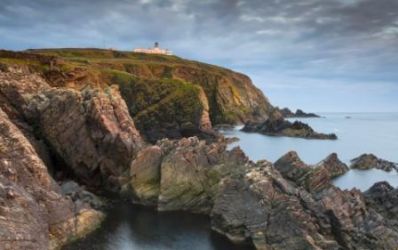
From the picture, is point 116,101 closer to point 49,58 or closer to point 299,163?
point 299,163

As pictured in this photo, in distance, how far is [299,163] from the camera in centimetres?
7569

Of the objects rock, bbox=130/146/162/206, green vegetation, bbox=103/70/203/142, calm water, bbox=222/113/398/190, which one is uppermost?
green vegetation, bbox=103/70/203/142

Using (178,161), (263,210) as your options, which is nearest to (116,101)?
(178,161)

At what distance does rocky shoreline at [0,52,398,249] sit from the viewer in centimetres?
5091

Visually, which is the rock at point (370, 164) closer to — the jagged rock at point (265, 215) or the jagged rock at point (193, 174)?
the jagged rock at point (193, 174)

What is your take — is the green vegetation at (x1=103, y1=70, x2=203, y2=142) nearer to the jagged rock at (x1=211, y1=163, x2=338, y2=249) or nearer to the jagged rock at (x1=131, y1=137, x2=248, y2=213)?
the jagged rock at (x1=131, y1=137, x2=248, y2=213)

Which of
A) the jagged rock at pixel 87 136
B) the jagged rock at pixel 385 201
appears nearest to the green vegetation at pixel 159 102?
the jagged rock at pixel 87 136

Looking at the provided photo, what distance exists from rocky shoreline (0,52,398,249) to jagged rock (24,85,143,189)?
0.54 feet

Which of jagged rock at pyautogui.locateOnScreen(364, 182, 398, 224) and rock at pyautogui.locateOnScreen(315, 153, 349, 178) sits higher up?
jagged rock at pyautogui.locateOnScreen(364, 182, 398, 224)

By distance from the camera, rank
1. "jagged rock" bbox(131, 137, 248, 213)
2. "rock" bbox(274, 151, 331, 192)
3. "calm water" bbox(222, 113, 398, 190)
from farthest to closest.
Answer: "calm water" bbox(222, 113, 398, 190), "rock" bbox(274, 151, 331, 192), "jagged rock" bbox(131, 137, 248, 213)

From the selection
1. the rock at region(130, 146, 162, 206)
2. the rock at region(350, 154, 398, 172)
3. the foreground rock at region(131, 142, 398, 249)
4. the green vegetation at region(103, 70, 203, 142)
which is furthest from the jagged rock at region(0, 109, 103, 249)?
the green vegetation at region(103, 70, 203, 142)

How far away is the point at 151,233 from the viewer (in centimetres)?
5784

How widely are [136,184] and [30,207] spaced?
26.2 meters

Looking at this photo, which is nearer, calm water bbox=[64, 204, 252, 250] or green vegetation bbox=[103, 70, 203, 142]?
calm water bbox=[64, 204, 252, 250]
